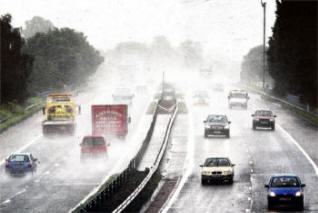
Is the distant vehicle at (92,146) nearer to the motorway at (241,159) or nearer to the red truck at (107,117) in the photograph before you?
the motorway at (241,159)

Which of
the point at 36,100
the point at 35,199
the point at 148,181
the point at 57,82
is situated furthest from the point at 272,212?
the point at 57,82

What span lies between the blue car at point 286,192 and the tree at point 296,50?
51.9 m

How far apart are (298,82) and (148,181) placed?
53022 millimetres

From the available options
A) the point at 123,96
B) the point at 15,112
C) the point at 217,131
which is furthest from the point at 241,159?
the point at 123,96

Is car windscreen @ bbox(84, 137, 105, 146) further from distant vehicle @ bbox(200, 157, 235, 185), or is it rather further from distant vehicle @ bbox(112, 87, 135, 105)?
distant vehicle @ bbox(112, 87, 135, 105)

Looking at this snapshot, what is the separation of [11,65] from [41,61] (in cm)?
3368

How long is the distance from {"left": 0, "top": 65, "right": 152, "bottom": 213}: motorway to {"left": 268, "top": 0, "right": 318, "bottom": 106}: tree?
18024 mm

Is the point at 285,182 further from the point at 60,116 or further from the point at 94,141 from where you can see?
the point at 60,116

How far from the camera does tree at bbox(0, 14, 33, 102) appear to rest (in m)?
85.1

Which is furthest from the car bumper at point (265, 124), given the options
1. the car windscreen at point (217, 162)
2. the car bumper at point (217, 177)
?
the car windscreen at point (217, 162)

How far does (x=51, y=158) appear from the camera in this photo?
5656 centimetres

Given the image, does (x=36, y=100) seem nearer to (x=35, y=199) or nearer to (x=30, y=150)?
(x=30, y=150)

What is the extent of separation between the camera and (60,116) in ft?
222

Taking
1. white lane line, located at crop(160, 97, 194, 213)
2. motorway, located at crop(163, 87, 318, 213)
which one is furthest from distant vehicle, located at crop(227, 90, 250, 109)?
white lane line, located at crop(160, 97, 194, 213)
